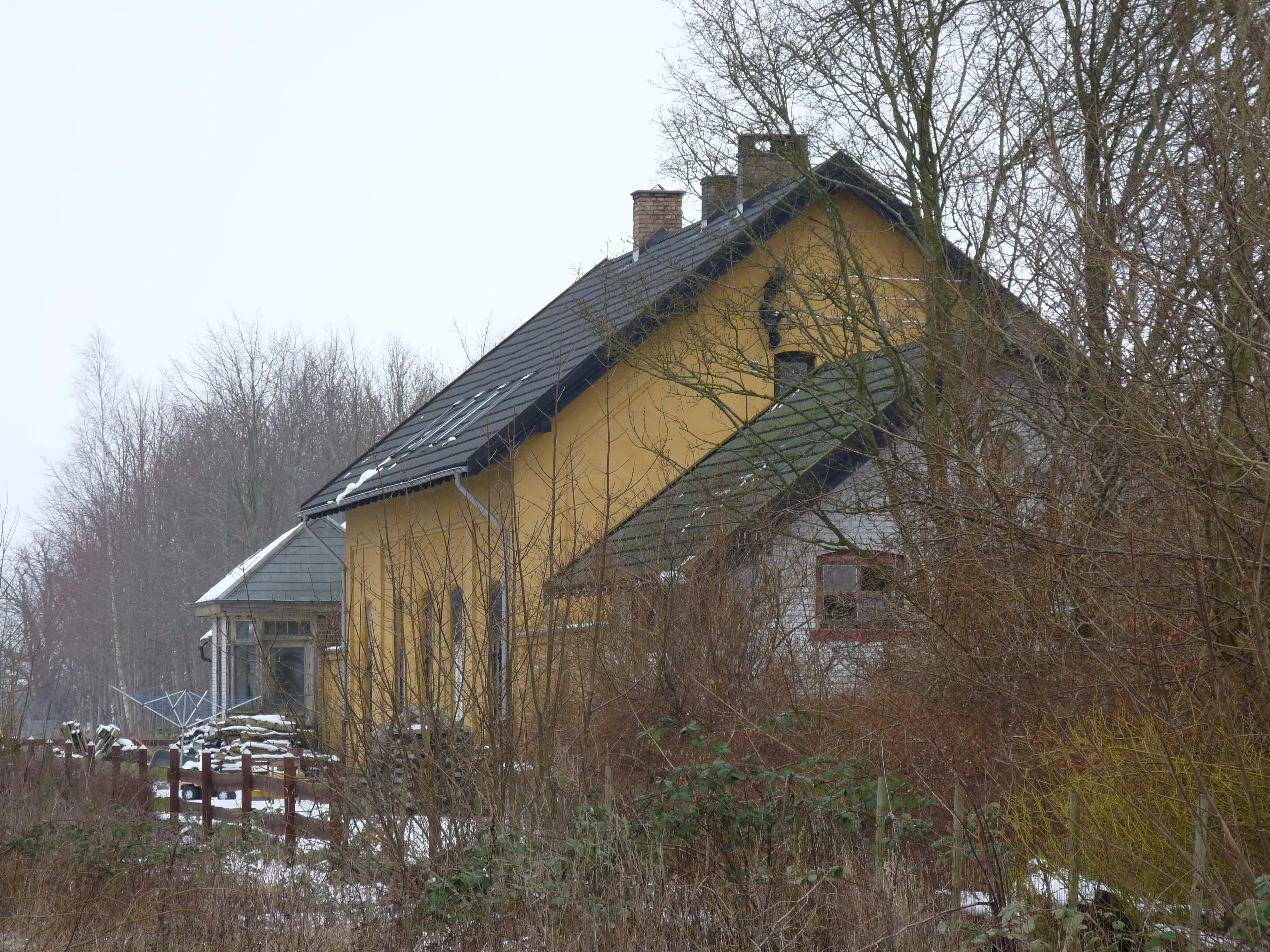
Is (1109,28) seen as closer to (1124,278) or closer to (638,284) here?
(1124,278)

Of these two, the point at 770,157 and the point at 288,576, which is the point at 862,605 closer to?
the point at 770,157

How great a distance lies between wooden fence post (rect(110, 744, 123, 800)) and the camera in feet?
47.8

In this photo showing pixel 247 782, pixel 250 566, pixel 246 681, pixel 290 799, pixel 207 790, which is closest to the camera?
pixel 290 799

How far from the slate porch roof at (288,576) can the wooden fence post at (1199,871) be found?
22.0 meters

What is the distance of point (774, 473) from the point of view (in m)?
14.2

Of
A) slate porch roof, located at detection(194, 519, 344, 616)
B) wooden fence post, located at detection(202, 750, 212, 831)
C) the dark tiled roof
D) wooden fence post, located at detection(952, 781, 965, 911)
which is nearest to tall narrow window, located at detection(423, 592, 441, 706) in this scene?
wooden fence post, located at detection(952, 781, 965, 911)

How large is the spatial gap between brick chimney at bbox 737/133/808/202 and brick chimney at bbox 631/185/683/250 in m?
10.1

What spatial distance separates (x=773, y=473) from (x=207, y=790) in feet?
21.5

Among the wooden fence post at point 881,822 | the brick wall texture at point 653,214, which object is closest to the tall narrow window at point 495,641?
the wooden fence post at point 881,822

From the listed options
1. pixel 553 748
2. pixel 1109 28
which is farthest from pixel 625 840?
pixel 1109 28

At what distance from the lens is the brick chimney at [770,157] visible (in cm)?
1404

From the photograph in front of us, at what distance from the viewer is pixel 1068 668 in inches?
368

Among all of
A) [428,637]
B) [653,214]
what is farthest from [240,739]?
[428,637]

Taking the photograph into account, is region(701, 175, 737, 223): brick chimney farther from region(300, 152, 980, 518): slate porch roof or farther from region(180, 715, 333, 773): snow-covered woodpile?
region(180, 715, 333, 773): snow-covered woodpile
